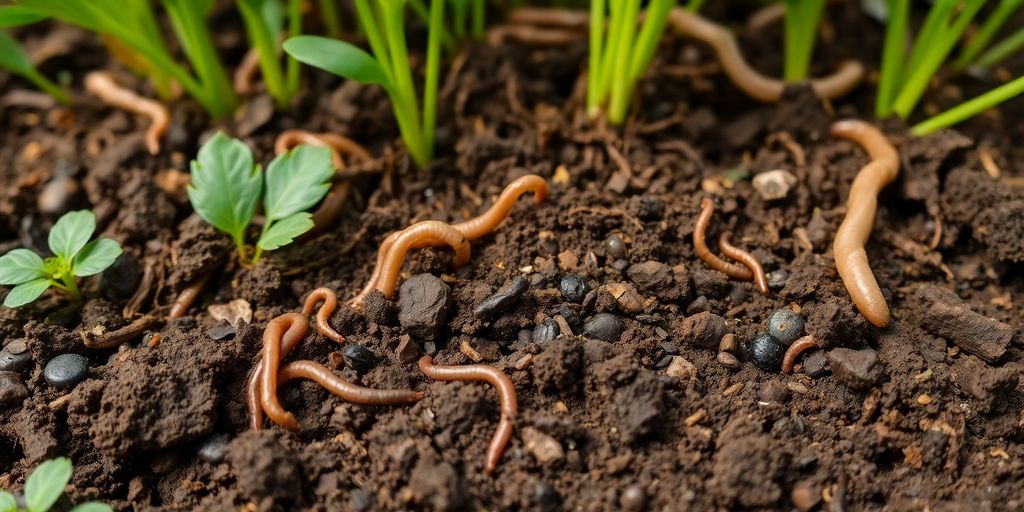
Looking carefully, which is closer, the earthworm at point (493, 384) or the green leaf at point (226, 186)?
the earthworm at point (493, 384)

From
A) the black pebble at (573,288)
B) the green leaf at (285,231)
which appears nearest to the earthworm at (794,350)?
the black pebble at (573,288)

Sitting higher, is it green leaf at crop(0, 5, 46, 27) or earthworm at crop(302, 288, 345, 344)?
green leaf at crop(0, 5, 46, 27)

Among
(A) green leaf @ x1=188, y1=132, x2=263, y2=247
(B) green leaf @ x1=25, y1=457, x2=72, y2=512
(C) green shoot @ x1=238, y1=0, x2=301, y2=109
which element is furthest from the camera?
(C) green shoot @ x1=238, y1=0, x2=301, y2=109

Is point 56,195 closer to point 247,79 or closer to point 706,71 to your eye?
point 247,79

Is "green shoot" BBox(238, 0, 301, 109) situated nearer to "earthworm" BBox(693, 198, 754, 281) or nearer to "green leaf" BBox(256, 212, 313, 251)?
"green leaf" BBox(256, 212, 313, 251)

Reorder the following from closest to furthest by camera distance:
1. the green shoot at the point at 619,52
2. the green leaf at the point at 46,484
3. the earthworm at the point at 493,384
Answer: the green leaf at the point at 46,484 → the earthworm at the point at 493,384 → the green shoot at the point at 619,52

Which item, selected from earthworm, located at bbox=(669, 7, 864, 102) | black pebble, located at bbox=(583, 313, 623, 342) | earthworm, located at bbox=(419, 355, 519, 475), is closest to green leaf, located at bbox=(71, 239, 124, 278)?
earthworm, located at bbox=(419, 355, 519, 475)

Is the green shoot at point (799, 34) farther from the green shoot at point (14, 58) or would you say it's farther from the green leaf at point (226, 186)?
the green shoot at point (14, 58)

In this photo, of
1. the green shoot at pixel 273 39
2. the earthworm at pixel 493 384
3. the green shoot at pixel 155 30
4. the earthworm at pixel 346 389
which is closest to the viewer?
the earthworm at pixel 493 384
